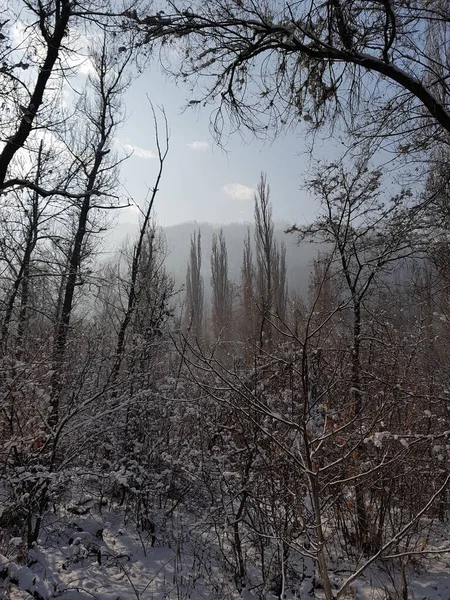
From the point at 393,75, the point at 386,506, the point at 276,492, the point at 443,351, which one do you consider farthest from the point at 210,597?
the point at 443,351

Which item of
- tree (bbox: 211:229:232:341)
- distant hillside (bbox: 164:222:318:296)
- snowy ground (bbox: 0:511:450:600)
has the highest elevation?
distant hillside (bbox: 164:222:318:296)

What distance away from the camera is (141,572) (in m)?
4.41

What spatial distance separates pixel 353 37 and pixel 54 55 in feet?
11.9

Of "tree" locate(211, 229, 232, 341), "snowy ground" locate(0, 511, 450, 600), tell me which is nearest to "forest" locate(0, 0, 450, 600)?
"snowy ground" locate(0, 511, 450, 600)

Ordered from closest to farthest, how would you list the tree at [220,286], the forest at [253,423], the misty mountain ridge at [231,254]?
1. the forest at [253,423]
2. the tree at [220,286]
3. the misty mountain ridge at [231,254]

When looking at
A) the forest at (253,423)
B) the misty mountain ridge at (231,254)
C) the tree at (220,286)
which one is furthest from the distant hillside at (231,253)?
the forest at (253,423)

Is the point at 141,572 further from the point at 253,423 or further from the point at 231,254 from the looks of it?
the point at 231,254

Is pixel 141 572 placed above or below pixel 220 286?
below

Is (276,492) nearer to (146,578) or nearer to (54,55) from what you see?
(146,578)

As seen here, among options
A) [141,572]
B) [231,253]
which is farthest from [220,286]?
[231,253]

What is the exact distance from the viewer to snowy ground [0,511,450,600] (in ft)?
12.5

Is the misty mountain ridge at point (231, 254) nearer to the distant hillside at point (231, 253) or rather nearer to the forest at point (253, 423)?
the distant hillside at point (231, 253)

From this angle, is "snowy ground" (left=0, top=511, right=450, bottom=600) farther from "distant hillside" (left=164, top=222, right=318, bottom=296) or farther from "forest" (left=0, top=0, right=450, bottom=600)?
"distant hillside" (left=164, top=222, right=318, bottom=296)

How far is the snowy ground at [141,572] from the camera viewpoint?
150 inches
